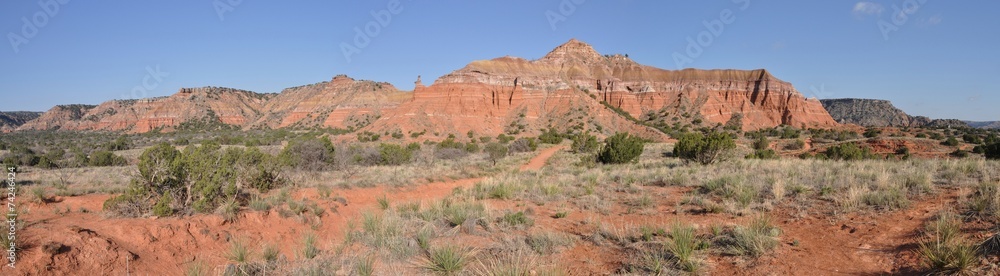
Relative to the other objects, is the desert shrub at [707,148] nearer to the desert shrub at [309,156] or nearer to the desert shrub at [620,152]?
the desert shrub at [620,152]

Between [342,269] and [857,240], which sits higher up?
[857,240]

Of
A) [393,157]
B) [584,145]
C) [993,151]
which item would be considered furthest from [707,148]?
[993,151]

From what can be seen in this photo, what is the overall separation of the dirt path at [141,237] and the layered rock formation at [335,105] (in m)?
75.5

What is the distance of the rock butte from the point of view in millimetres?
62406

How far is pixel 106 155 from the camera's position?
30.0 m

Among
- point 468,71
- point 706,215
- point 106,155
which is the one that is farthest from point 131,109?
point 706,215

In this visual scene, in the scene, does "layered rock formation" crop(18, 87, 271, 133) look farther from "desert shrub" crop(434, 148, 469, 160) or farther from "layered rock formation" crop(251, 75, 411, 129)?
"desert shrub" crop(434, 148, 469, 160)

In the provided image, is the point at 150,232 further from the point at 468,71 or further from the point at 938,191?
the point at 468,71

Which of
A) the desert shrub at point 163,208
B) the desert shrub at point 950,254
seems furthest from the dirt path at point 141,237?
the desert shrub at point 950,254

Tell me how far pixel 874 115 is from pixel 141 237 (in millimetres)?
135913

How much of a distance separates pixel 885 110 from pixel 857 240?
437 ft

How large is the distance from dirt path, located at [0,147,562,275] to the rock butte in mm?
48020

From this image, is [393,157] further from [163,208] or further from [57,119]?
[57,119]

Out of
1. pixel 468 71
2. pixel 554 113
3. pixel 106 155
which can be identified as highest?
pixel 468 71
